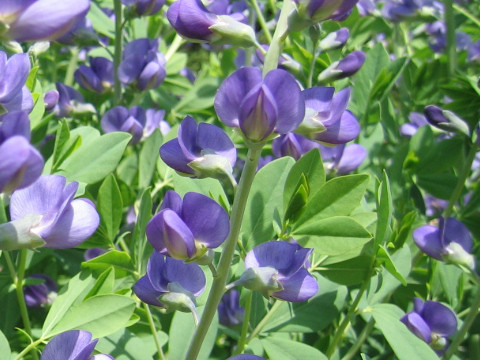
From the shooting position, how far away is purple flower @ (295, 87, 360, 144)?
3.14ft

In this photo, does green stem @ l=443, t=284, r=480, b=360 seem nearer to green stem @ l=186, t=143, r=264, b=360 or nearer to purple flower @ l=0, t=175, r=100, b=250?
green stem @ l=186, t=143, r=264, b=360

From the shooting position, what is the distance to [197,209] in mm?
896

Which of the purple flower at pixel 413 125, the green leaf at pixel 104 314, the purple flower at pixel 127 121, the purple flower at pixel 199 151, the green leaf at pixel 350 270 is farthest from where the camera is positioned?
the purple flower at pixel 413 125

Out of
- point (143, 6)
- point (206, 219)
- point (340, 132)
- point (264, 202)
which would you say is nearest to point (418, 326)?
point (264, 202)

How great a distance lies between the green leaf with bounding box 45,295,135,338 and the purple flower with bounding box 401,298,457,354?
0.57 metres

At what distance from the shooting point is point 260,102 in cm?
82

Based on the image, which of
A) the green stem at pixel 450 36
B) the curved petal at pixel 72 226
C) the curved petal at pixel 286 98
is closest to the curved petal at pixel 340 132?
the curved petal at pixel 286 98

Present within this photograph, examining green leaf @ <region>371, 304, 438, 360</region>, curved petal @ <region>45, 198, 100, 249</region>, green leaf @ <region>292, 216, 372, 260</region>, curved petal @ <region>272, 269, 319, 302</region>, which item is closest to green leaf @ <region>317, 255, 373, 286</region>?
green leaf @ <region>371, 304, 438, 360</region>

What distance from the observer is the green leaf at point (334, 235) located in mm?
1067

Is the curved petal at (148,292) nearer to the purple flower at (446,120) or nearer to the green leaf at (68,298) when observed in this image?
the green leaf at (68,298)

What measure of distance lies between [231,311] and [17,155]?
40.8 inches

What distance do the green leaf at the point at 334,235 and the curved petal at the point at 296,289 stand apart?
137 mm

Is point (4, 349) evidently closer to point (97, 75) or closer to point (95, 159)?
point (95, 159)

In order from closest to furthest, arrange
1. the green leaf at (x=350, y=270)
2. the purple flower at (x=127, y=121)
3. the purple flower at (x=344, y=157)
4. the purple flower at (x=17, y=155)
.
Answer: the purple flower at (x=17, y=155) < the green leaf at (x=350, y=270) < the purple flower at (x=344, y=157) < the purple flower at (x=127, y=121)
